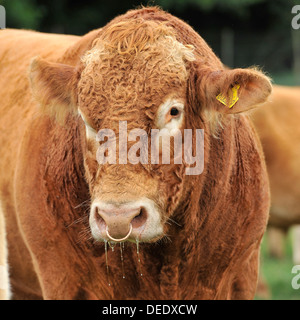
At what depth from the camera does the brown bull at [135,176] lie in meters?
3.19

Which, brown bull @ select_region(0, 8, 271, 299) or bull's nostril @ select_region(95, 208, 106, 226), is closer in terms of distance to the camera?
bull's nostril @ select_region(95, 208, 106, 226)

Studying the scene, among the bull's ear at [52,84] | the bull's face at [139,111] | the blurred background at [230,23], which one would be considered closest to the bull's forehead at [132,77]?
the bull's face at [139,111]

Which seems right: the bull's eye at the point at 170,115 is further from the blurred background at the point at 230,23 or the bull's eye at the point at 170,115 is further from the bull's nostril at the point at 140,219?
the blurred background at the point at 230,23

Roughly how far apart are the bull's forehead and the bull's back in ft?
2.95

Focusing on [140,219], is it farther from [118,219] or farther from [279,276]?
[279,276]

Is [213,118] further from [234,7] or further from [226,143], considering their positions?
[234,7]

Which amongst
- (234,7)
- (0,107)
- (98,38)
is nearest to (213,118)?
(98,38)

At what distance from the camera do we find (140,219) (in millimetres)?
3070

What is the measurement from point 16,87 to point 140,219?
5.86ft

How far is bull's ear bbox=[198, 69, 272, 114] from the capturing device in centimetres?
329

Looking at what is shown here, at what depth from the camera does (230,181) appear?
3.77 metres

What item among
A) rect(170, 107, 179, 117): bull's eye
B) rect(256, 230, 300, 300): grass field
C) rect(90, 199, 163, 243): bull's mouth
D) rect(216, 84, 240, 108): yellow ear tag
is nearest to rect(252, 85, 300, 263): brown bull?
rect(256, 230, 300, 300): grass field

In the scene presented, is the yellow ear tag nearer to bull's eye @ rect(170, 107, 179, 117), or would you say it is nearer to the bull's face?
the bull's face

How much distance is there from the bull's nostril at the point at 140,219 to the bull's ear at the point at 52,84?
0.81 metres
